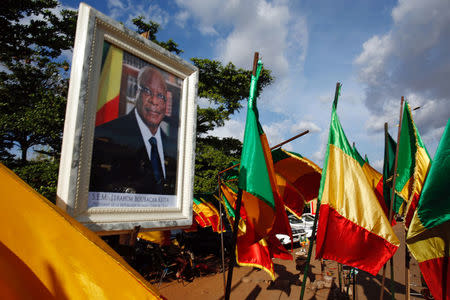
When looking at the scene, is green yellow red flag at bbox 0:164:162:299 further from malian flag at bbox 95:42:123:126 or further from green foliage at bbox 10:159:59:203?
green foliage at bbox 10:159:59:203

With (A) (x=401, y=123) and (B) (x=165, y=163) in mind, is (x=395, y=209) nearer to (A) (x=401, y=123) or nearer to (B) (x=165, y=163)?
(A) (x=401, y=123)

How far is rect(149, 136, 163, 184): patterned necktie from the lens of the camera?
1.61m

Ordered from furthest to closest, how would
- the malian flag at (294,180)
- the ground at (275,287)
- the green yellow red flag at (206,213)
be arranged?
the green yellow red flag at (206,213)
the ground at (275,287)
the malian flag at (294,180)

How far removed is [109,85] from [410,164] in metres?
4.36

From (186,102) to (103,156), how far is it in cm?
70

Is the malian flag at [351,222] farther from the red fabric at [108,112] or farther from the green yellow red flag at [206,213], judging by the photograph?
the green yellow red flag at [206,213]

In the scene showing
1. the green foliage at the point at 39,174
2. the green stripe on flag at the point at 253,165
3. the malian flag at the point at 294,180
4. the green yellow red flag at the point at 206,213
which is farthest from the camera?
the green yellow red flag at the point at 206,213

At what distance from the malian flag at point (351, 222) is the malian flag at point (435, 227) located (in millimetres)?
313

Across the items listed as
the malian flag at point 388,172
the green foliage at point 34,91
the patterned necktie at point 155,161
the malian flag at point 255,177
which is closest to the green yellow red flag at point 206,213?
the green foliage at point 34,91

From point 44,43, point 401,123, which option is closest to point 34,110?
point 44,43

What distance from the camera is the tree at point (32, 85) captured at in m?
6.63

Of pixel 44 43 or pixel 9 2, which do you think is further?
pixel 44 43

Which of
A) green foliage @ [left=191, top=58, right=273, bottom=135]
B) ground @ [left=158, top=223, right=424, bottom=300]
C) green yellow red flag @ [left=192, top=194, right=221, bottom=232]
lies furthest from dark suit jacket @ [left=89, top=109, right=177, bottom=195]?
green foliage @ [left=191, top=58, right=273, bottom=135]

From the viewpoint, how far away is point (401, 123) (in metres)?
3.95
